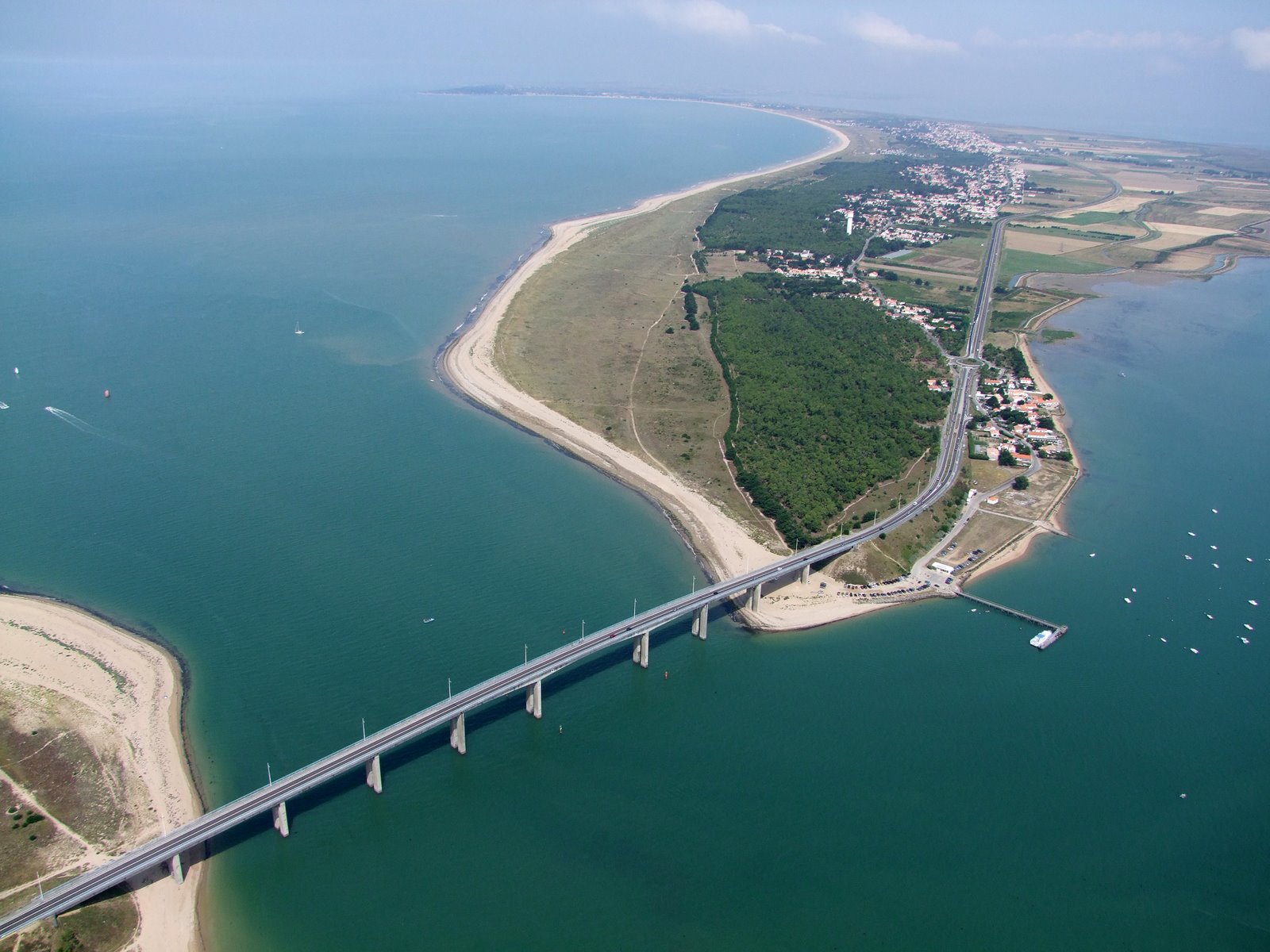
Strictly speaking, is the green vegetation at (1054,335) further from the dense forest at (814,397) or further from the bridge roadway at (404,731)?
the bridge roadway at (404,731)

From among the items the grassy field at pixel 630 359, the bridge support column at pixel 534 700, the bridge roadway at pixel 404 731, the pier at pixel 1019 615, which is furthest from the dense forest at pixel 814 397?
the bridge support column at pixel 534 700

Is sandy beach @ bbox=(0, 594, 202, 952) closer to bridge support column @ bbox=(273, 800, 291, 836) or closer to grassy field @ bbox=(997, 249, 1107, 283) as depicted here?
bridge support column @ bbox=(273, 800, 291, 836)

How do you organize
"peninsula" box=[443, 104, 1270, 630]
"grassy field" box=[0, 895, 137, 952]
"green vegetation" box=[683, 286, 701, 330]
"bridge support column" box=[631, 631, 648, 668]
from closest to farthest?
"grassy field" box=[0, 895, 137, 952]
"bridge support column" box=[631, 631, 648, 668]
"peninsula" box=[443, 104, 1270, 630]
"green vegetation" box=[683, 286, 701, 330]

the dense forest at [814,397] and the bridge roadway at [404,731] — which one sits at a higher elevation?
the dense forest at [814,397]

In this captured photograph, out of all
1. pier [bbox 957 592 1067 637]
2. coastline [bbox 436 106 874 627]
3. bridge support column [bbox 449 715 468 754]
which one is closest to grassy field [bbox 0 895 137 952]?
bridge support column [bbox 449 715 468 754]

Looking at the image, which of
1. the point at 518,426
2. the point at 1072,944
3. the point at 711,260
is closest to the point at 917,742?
the point at 1072,944
